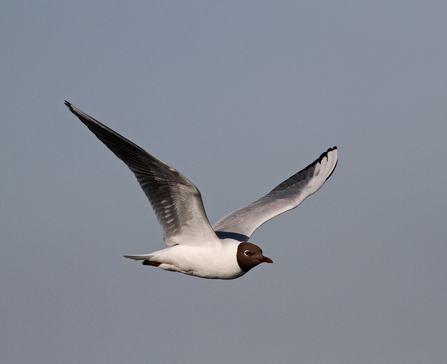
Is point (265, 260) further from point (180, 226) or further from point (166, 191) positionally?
point (166, 191)

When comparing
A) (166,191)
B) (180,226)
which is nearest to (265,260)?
(180,226)

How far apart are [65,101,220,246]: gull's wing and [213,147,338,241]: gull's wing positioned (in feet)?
4.59

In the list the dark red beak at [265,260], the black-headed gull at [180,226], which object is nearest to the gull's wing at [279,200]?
the black-headed gull at [180,226]

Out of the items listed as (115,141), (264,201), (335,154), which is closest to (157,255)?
(115,141)

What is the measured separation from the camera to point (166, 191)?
31.5ft

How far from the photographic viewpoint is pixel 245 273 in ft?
33.9

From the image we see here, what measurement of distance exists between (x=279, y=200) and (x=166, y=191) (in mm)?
4361

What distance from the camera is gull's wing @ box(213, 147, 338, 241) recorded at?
39.8ft

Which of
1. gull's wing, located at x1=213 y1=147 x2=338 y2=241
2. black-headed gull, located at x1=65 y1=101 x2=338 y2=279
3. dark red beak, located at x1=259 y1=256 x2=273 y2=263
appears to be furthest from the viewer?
gull's wing, located at x1=213 y1=147 x2=338 y2=241

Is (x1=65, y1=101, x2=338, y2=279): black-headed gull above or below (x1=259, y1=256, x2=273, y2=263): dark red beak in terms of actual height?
above

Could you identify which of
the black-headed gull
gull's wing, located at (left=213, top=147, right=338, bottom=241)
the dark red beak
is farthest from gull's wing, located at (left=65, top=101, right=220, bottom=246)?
gull's wing, located at (left=213, top=147, right=338, bottom=241)

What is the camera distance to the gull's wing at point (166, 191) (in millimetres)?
8859

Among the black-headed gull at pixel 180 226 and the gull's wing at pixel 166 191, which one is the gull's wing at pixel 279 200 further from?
the gull's wing at pixel 166 191

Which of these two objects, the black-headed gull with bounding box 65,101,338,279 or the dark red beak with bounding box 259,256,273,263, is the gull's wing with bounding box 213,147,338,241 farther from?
the dark red beak with bounding box 259,256,273,263
